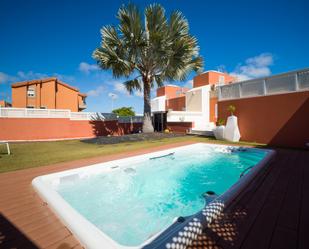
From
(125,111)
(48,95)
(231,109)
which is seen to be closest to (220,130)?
(231,109)

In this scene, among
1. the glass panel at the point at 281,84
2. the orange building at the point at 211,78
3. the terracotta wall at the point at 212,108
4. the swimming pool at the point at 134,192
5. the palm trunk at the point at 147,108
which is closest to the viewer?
the swimming pool at the point at 134,192

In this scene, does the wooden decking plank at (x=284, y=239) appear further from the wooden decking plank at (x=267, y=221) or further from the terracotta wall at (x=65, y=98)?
the terracotta wall at (x=65, y=98)

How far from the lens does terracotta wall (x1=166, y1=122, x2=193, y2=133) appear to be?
1532 centimetres

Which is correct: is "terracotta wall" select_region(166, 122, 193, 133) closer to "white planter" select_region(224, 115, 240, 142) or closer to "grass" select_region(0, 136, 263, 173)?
"white planter" select_region(224, 115, 240, 142)

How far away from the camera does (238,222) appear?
1.94 meters

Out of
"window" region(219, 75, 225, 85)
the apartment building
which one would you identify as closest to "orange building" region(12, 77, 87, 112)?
the apartment building

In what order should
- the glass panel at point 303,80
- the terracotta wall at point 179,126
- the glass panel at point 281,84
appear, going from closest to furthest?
the glass panel at point 303,80, the glass panel at point 281,84, the terracotta wall at point 179,126

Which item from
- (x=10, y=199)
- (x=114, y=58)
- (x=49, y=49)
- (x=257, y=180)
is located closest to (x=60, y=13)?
(x=114, y=58)

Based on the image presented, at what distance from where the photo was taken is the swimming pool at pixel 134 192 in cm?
226

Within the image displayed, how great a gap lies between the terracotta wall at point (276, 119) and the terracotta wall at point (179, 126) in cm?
571

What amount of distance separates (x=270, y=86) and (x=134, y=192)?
9.08 m

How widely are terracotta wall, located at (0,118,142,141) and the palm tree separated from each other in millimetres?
5255

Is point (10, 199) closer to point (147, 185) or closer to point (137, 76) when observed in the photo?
point (147, 185)

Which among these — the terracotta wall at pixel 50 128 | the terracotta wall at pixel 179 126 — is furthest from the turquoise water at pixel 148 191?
the terracotta wall at pixel 50 128
